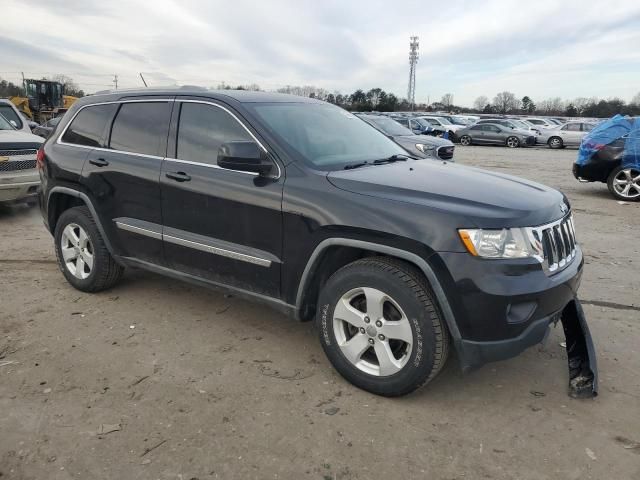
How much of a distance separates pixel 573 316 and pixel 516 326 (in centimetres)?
101

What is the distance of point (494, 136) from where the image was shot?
93.4 ft

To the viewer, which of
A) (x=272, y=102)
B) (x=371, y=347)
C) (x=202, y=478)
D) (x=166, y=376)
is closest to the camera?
(x=202, y=478)

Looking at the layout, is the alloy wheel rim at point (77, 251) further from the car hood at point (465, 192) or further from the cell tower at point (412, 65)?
the cell tower at point (412, 65)

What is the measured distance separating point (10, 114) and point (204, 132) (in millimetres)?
8373

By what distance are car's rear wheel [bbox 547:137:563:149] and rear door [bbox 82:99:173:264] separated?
1086 inches

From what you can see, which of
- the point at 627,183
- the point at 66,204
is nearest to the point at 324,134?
the point at 66,204

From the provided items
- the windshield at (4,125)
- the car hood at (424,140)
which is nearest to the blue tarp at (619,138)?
the car hood at (424,140)

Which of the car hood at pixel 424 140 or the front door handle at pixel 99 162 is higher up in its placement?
the car hood at pixel 424 140

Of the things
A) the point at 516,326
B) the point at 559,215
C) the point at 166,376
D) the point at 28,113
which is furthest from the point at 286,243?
the point at 28,113

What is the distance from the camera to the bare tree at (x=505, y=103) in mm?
85419

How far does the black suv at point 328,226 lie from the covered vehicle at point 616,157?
7.37 m

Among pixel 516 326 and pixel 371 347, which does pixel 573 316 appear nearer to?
pixel 516 326

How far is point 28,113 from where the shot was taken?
24.3 m

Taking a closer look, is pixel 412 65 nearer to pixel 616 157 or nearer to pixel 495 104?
pixel 495 104
